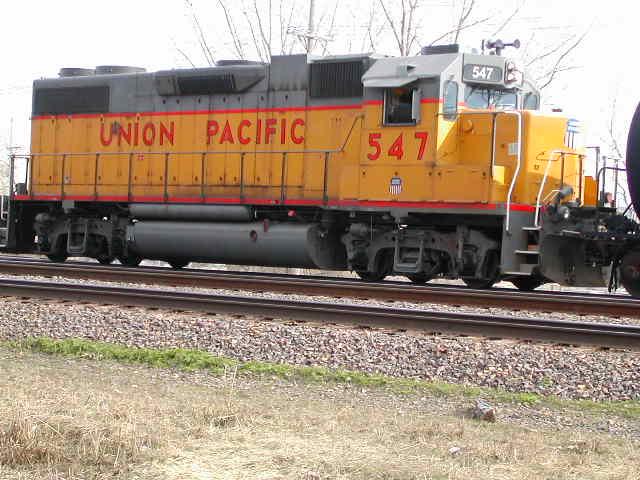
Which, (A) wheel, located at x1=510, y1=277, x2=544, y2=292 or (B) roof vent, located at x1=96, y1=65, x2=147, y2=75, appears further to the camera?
(B) roof vent, located at x1=96, y1=65, x2=147, y2=75

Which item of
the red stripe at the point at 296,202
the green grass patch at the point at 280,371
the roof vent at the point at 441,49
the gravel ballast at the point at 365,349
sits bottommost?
the green grass patch at the point at 280,371

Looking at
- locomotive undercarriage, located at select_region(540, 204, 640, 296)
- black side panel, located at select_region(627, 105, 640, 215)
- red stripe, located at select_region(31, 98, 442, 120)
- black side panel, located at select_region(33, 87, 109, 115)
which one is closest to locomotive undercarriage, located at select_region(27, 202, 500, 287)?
locomotive undercarriage, located at select_region(540, 204, 640, 296)

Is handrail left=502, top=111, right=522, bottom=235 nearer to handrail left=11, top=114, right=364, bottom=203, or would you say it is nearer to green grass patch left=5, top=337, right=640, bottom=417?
handrail left=11, top=114, right=364, bottom=203

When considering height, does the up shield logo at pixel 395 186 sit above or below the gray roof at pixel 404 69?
below

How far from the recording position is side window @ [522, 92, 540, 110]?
1570 centimetres

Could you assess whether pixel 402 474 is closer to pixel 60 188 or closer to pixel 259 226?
pixel 259 226

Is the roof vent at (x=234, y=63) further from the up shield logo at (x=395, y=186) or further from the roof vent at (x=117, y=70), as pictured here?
the up shield logo at (x=395, y=186)

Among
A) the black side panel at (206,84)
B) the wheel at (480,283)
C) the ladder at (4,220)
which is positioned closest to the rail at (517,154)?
the wheel at (480,283)

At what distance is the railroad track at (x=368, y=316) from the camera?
9016mm

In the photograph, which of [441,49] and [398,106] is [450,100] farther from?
[441,49]

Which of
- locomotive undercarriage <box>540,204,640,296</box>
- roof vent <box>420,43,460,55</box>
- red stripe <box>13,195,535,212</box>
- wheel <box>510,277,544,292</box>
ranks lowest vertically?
wheel <box>510,277,544,292</box>

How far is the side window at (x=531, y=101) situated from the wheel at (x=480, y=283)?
3015 mm

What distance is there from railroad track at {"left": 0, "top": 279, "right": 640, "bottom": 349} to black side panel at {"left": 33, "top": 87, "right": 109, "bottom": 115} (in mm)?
7561

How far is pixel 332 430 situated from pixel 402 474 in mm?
1001
